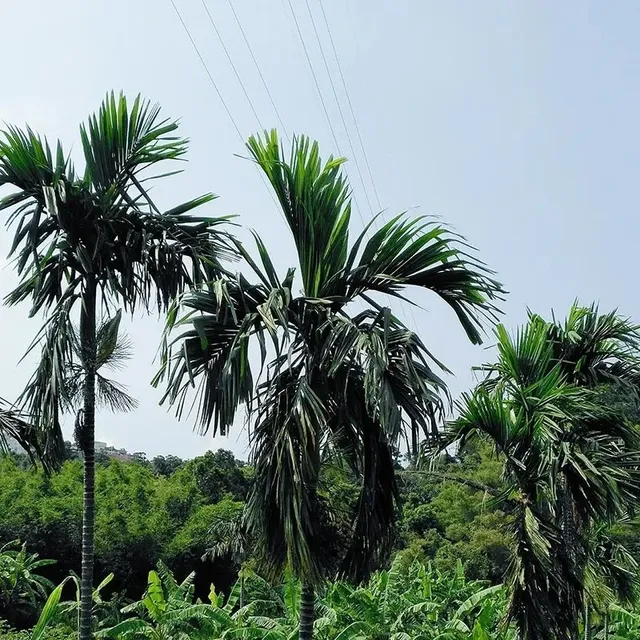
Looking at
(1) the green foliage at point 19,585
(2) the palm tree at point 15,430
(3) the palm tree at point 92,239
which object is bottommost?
(1) the green foliage at point 19,585

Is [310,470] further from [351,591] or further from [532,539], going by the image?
[351,591]

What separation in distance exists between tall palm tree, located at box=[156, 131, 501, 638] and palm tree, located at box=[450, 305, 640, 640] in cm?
106

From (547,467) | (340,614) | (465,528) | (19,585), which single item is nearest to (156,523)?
(19,585)

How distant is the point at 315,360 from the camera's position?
4.48 meters

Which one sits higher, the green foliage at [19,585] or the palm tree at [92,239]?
the palm tree at [92,239]

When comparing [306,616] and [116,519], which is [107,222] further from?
[116,519]

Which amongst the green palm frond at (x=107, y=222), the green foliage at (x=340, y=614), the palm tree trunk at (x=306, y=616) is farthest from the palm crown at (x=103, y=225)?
the green foliage at (x=340, y=614)

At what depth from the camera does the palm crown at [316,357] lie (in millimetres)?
4188

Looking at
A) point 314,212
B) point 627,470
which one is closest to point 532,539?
point 627,470

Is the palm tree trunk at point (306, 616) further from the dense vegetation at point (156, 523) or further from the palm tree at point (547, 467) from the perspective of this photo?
the dense vegetation at point (156, 523)

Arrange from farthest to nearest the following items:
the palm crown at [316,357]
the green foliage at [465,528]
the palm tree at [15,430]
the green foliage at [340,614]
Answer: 1. the green foliage at [465,528]
2. the green foliage at [340,614]
3. the palm tree at [15,430]
4. the palm crown at [316,357]

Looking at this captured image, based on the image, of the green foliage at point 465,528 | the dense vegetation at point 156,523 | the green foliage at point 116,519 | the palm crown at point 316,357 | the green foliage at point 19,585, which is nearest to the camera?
the palm crown at point 316,357

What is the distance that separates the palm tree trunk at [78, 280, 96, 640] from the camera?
17.9ft

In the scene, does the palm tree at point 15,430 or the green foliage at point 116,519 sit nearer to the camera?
the palm tree at point 15,430
